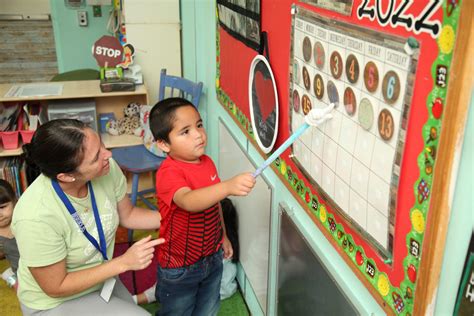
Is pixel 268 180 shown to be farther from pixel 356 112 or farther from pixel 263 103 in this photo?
pixel 356 112

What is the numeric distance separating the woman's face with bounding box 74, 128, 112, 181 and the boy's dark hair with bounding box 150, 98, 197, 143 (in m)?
0.18

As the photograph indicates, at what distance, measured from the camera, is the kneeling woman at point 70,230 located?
4.38 ft

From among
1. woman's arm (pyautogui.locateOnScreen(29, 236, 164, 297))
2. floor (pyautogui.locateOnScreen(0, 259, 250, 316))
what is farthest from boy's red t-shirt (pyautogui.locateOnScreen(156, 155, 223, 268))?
floor (pyautogui.locateOnScreen(0, 259, 250, 316))

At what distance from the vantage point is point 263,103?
1.59 metres

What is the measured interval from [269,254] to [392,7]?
1.15 m

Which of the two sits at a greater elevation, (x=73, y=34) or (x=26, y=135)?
(x=73, y=34)

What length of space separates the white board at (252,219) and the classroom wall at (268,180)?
0.05m

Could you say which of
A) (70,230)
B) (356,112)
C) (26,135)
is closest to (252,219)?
(70,230)

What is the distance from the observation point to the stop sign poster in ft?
9.41

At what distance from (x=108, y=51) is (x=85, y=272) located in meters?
1.83

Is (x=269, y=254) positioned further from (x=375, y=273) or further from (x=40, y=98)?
(x=40, y=98)

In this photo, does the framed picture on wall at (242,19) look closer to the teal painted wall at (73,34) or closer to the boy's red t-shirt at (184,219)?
the boy's red t-shirt at (184,219)

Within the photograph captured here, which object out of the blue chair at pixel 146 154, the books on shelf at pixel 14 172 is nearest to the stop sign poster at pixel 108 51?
the blue chair at pixel 146 154

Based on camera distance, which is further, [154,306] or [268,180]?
[154,306]
